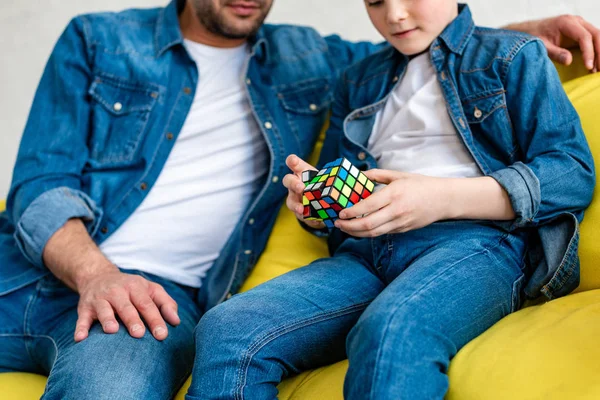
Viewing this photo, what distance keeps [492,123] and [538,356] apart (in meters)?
0.48

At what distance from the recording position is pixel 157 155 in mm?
1672

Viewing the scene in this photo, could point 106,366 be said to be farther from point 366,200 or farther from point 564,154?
point 564,154

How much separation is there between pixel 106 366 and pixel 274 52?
3.27 ft

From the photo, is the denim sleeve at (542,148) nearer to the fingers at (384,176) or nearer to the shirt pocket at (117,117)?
the fingers at (384,176)

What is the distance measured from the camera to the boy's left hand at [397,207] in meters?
1.09

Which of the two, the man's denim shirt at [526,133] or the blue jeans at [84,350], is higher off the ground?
the man's denim shirt at [526,133]

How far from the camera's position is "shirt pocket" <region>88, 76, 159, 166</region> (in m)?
1.68

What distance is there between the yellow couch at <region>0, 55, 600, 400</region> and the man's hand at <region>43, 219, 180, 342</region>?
0.16 meters

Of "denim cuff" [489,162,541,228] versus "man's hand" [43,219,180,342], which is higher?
"denim cuff" [489,162,541,228]

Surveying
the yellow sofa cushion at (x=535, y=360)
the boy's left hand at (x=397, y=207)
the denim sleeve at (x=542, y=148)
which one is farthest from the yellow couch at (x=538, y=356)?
the boy's left hand at (x=397, y=207)

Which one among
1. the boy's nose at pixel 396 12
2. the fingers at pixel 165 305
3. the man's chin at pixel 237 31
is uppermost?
the boy's nose at pixel 396 12

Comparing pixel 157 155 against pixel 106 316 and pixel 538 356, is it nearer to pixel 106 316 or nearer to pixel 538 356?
pixel 106 316

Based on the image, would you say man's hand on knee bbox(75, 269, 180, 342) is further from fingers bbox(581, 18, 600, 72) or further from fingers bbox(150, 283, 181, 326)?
fingers bbox(581, 18, 600, 72)

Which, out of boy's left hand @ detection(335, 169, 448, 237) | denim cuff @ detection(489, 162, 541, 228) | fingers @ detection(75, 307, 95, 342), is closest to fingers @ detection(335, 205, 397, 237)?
boy's left hand @ detection(335, 169, 448, 237)
